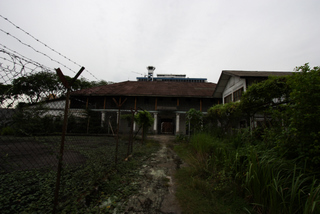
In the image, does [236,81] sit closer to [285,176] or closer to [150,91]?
[150,91]

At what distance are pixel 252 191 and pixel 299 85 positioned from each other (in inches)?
67.9

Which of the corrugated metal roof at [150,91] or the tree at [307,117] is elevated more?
the corrugated metal roof at [150,91]

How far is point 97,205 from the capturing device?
79.7 inches

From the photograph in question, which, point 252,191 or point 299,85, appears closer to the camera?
point 299,85

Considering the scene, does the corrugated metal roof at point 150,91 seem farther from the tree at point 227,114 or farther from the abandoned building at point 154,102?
the tree at point 227,114

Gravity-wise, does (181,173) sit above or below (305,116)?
below

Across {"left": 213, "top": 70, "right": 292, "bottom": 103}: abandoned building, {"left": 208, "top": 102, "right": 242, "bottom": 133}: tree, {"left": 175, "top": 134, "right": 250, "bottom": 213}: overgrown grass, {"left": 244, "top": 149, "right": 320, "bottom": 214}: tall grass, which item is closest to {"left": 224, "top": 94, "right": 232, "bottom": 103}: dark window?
{"left": 213, "top": 70, "right": 292, "bottom": 103}: abandoned building

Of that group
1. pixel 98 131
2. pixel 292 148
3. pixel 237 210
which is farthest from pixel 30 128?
pixel 292 148

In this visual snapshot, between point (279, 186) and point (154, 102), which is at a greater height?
point (154, 102)

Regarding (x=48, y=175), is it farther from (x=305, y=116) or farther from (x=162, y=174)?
(x=305, y=116)

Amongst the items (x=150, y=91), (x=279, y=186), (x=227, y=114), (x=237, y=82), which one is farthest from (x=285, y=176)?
(x=150, y=91)

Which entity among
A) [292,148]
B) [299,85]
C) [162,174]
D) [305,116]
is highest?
[299,85]

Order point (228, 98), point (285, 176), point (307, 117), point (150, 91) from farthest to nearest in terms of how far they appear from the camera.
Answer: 1. point (150, 91)
2. point (228, 98)
3. point (285, 176)
4. point (307, 117)

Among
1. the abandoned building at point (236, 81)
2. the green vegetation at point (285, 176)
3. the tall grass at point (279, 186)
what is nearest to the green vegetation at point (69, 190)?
the green vegetation at point (285, 176)
